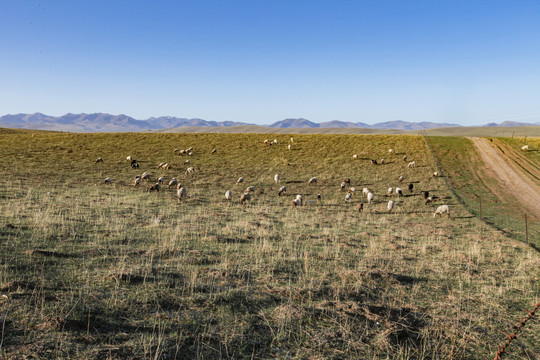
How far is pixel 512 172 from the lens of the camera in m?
39.1

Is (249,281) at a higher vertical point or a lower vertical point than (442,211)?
higher

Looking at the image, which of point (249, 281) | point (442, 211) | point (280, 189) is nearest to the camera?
point (249, 281)

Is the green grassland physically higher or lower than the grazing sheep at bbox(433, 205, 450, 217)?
higher

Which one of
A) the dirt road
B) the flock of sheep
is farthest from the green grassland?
the dirt road

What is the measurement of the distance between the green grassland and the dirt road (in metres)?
9.95

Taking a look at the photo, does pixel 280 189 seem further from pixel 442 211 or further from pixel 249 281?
pixel 249 281

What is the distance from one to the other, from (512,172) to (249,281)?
4338cm

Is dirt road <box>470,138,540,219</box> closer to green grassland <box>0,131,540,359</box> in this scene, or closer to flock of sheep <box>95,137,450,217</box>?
flock of sheep <box>95,137,450,217</box>

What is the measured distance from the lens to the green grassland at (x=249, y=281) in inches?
240

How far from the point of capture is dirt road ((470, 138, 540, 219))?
2916 centimetres

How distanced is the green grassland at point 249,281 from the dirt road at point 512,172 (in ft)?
32.6

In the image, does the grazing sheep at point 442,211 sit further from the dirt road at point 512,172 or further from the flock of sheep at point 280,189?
the dirt road at point 512,172

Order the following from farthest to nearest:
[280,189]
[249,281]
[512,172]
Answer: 1. [512,172]
2. [280,189]
3. [249,281]

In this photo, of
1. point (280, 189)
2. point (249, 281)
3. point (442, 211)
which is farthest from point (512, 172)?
point (249, 281)
